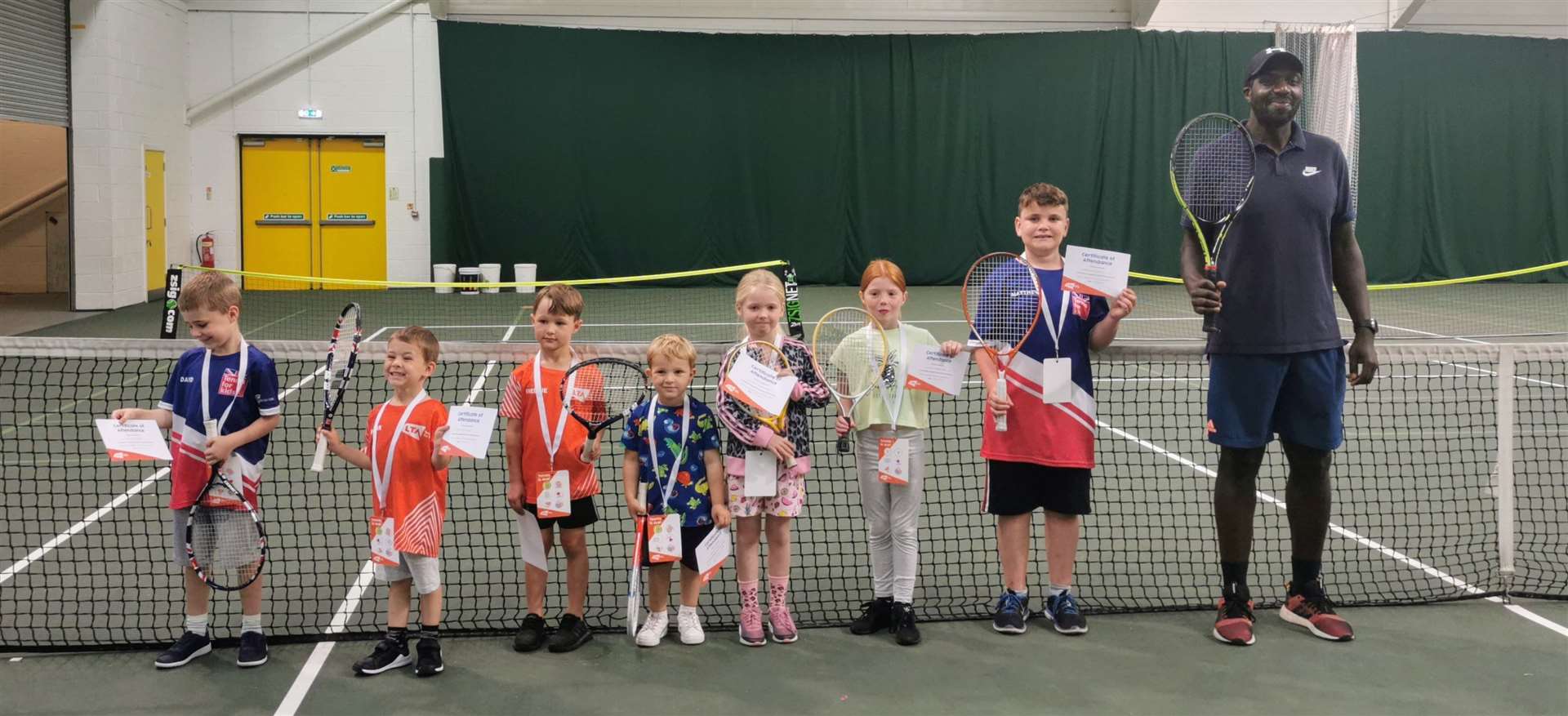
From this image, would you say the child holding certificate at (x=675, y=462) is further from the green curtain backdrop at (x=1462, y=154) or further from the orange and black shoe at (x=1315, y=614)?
the green curtain backdrop at (x=1462, y=154)

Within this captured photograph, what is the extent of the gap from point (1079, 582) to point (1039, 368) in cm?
111

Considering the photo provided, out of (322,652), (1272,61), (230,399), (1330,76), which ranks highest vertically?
(1330,76)

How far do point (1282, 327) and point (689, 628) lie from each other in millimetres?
2120

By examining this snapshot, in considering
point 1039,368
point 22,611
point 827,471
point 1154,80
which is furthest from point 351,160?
point 1039,368

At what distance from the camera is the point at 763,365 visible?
13.0 ft

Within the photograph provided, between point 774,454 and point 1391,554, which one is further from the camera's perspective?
point 1391,554

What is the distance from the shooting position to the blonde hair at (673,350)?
4.05 meters

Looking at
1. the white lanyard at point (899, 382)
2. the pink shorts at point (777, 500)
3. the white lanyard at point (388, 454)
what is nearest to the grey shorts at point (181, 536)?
the white lanyard at point (388, 454)

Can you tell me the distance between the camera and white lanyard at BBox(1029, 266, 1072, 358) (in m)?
4.23

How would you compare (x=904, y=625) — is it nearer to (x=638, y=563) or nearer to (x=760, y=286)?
(x=638, y=563)

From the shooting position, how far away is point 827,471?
7070mm

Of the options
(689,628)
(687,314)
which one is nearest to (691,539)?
(689,628)

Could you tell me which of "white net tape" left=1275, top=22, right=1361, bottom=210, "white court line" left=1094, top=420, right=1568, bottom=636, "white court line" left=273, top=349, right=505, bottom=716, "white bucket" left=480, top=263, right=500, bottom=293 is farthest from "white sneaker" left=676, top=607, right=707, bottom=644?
"white net tape" left=1275, top=22, right=1361, bottom=210

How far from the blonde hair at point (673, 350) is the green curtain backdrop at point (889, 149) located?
17032 millimetres
